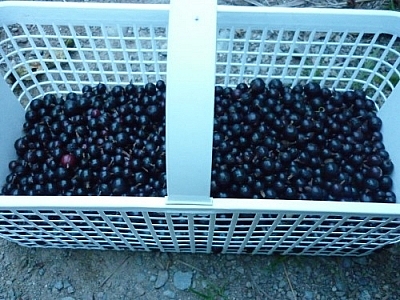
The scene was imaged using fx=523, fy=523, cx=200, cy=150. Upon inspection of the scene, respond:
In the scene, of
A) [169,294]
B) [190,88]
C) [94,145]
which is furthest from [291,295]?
[190,88]

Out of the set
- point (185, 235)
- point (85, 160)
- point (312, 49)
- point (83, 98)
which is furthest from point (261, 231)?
point (312, 49)

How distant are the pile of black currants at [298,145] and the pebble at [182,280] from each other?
0.25m

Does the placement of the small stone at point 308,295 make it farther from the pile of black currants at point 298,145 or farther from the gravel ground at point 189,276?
the pile of black currants at point 298,145

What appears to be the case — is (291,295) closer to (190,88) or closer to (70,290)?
(70,290)

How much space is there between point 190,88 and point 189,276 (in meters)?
0.60

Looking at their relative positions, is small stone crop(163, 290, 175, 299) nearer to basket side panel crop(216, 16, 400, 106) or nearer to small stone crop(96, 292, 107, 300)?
small stone crop(96, 292, 107, 300)

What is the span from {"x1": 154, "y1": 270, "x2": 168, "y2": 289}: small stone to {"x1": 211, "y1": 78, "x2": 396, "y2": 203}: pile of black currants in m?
0.27

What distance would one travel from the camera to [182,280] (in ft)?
3.71

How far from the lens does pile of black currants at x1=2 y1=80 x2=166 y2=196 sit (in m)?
1.04

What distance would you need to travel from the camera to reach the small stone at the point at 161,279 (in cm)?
113

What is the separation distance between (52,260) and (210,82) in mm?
690

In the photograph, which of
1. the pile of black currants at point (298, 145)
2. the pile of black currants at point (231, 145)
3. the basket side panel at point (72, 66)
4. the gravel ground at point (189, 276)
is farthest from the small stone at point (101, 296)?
the basket side panel at point (72, 66)

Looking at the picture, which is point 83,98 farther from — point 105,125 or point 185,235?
point 185,235

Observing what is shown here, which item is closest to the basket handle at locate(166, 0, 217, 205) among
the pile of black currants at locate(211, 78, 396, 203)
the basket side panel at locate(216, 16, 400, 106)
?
the pile of black currants at locate(211, 78, 396, 203)
